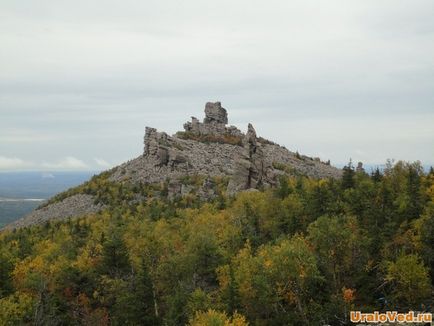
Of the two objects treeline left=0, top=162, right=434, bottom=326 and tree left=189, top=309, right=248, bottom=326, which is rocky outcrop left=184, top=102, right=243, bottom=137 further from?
tree left=189, top=309, right=248, bottom=326

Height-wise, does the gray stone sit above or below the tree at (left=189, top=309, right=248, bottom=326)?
above

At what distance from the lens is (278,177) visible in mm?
137750

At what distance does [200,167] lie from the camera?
474 feet

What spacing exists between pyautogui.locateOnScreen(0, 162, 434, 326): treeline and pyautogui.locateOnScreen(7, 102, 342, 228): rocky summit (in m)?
22.8

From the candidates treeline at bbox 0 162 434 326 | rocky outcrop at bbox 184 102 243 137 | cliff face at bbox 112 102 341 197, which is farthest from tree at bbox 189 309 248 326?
rocky outcrop at bbox 184 102 243 137

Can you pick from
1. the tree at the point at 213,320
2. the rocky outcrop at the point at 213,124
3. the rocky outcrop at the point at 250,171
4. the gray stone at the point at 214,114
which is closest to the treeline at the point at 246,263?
the tree at the point at 213,320

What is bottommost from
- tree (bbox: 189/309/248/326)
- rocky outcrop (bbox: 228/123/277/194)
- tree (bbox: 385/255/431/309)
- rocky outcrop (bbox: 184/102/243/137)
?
tree (bbox: 189/309/248/326)

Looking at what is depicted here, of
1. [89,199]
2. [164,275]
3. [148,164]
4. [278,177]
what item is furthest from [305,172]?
[164,275]

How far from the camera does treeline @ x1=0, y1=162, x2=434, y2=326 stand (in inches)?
2611

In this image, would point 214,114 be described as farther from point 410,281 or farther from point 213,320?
point 213,320

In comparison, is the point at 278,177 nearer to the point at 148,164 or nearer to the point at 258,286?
the point at 148,164

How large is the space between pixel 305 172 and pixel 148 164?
47.6m

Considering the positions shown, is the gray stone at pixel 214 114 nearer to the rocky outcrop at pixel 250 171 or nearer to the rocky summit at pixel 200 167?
the rocky summit at pixel 200 167

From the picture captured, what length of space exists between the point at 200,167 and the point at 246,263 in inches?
2832
